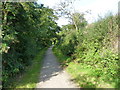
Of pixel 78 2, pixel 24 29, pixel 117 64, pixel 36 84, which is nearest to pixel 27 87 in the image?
pixel 36 84

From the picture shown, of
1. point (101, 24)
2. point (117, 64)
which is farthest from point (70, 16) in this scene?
point (117, 64)

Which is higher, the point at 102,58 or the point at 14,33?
the point at 14,33

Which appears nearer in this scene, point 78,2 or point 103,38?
point 103,38

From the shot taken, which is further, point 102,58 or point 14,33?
point 102,58

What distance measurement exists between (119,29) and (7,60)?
6.35m

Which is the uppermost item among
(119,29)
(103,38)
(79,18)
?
(79,18)

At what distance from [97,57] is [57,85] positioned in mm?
2741

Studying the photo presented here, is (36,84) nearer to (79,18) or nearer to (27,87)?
(27,87)

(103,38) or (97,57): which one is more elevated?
(103,38)

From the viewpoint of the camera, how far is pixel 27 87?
210 inches

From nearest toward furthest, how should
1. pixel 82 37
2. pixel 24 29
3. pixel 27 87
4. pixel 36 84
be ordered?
1. pixel 27 87
2. pixel 36 84
3. pixel 24 29
4. pixel 82 37

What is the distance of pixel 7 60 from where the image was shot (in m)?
5.67

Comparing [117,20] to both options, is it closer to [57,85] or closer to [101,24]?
[101,24]

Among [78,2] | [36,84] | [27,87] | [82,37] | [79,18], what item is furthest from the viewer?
[79,18]
